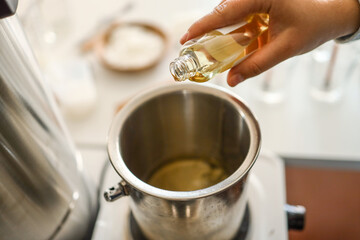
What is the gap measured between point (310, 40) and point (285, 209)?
256 mm

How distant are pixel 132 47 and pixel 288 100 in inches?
14.3

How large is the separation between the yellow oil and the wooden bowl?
30cm

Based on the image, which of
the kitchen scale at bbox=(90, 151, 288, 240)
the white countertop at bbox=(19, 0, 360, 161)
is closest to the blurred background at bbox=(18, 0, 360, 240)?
the white countertop at bbox=(19, 0, 360, 161)

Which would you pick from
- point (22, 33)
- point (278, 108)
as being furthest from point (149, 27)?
point (22, 33)

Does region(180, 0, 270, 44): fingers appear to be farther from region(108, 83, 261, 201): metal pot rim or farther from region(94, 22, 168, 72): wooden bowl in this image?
region(94, 22, 168, 72): wooden bowl

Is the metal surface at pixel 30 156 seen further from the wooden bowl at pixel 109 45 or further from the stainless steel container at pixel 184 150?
the wooden bowl at pixel 109 45

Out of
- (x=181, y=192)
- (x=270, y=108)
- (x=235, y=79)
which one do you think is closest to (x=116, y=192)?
(x=181, y=192)

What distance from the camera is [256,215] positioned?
0.53 m

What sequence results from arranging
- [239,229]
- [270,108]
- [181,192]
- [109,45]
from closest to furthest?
1. [181,192]
2. [239,229]
3. [270,108]
4. [109,45]

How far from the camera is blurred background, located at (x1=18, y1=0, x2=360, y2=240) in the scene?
2.26ft

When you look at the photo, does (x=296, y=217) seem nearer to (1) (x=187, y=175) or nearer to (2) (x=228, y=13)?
(1) (x=187, y=175)

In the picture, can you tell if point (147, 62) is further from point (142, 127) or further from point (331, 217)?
point (331, 217)

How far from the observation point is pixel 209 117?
52 cm

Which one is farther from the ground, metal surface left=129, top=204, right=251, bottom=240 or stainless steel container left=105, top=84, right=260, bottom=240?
stainless steel container left=105, top=84, right=260, bottom=240
